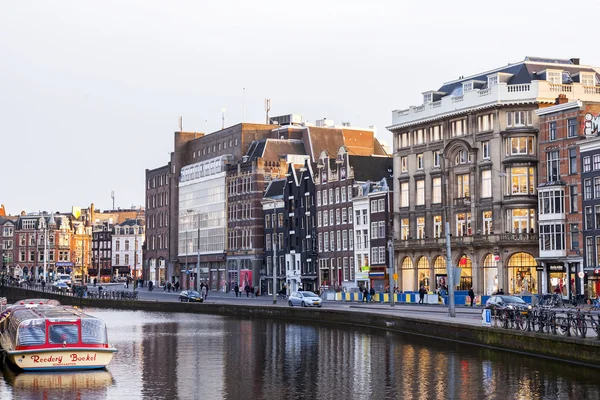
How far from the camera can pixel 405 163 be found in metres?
121

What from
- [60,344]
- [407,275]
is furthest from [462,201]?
[60,344]

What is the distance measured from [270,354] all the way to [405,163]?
66269mm

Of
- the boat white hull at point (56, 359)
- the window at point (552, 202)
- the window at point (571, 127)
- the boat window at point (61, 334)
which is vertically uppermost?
the window at point (571, 127)

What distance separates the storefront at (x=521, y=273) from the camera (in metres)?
104

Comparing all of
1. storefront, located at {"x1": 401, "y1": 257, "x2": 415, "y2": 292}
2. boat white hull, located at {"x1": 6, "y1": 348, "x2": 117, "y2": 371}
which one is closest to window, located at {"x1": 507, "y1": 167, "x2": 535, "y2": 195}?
storefront, located at {"x1": 401, "y1": 257, "x2": 415, "y2": 292}

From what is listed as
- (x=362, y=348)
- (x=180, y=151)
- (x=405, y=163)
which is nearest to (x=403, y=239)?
(x=405, y=163)

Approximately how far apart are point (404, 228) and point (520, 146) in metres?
21.2

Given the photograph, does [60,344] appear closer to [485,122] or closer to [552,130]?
[552,130]

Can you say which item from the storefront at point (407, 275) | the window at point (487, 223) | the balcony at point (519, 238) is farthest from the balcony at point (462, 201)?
the storefront at point (407, 275)

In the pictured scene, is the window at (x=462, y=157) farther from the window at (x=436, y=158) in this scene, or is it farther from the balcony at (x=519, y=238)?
the balcony at (x=519, y=238)

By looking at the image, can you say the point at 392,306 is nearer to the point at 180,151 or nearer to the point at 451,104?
the point at 451,104

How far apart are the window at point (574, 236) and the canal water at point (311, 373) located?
107 feet

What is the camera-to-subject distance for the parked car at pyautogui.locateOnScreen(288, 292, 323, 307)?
97375mm

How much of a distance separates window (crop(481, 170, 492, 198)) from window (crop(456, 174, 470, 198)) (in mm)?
2492
